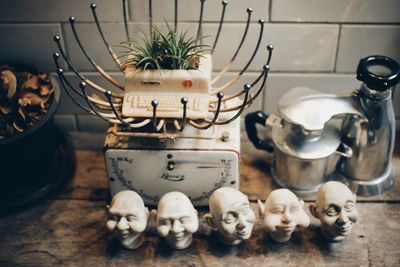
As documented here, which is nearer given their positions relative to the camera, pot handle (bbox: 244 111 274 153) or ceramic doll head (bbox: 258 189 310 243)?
ceramic doll head (bbox: 258 189 310 243)

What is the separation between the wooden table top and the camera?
85cm

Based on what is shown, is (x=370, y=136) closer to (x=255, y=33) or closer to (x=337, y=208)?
(x=337, y=208)

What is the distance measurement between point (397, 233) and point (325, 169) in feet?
0.49

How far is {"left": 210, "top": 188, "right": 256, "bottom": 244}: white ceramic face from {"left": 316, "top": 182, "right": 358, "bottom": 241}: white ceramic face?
0.11 meters

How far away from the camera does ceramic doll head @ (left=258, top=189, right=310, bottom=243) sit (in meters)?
0.83

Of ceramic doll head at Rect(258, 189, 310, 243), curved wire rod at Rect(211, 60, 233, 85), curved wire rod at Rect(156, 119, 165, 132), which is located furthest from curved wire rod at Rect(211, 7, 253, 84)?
ceramic doll head at Rect(258, 189, 310, 243)

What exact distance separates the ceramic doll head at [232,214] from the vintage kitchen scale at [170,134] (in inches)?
2.9

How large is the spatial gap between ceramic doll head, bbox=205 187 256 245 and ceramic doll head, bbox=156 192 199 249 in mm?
37

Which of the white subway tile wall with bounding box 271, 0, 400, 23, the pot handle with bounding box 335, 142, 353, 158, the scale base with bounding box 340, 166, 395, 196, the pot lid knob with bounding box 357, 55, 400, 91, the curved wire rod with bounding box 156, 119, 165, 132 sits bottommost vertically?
the scale base with bounding box 340, 166, 395, 196

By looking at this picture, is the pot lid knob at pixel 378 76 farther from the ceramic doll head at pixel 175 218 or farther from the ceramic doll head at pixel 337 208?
the ceramic doll head at pixel 175 218

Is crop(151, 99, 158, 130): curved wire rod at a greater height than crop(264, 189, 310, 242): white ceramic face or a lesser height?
greater

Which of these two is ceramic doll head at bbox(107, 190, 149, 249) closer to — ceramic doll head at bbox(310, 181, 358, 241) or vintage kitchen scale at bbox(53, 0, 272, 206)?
vintage kitchen scale at bbox(53, 0, 272, 206)

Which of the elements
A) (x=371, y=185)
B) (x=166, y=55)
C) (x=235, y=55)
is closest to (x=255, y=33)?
(x=235, y=55)

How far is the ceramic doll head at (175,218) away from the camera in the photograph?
32.2 inches
